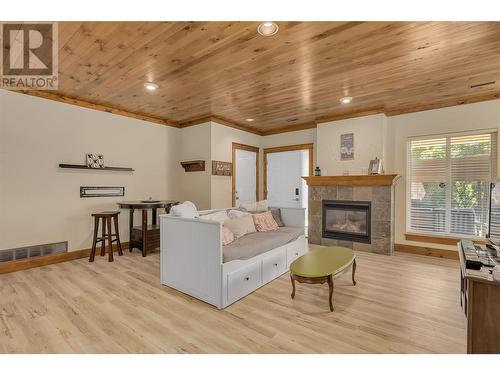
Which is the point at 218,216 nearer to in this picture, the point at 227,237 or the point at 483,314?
the point at 227,237

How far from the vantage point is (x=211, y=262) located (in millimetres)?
2477

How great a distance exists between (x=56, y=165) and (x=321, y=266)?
414 cm

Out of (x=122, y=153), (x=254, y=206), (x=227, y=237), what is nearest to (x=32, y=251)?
(x=122, y=153)

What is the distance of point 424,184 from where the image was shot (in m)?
4.40

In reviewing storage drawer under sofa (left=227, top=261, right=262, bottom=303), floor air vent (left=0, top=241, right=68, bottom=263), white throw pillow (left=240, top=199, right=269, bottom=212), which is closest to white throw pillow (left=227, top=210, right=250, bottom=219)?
white throw pillow (left=240, top=199, right=269, bottom=212)

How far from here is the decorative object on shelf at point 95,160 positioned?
13.5 feet

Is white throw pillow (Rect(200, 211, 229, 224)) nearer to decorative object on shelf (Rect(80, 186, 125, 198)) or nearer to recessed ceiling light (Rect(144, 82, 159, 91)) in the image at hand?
recessed ceiling light (Rect(144, 82, 159, 91))

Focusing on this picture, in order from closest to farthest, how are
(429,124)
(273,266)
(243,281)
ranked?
Answer: (243,281)
(273,266)
(429,124)

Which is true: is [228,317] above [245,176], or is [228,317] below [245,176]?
below

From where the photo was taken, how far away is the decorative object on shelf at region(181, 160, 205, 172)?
5.00 meters

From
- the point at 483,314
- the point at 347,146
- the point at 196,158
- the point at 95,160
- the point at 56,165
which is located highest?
the point at 347,146

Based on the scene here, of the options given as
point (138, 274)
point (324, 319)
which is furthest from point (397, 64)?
point (138, 274)

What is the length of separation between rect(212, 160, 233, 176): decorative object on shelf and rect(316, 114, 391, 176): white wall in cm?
188
